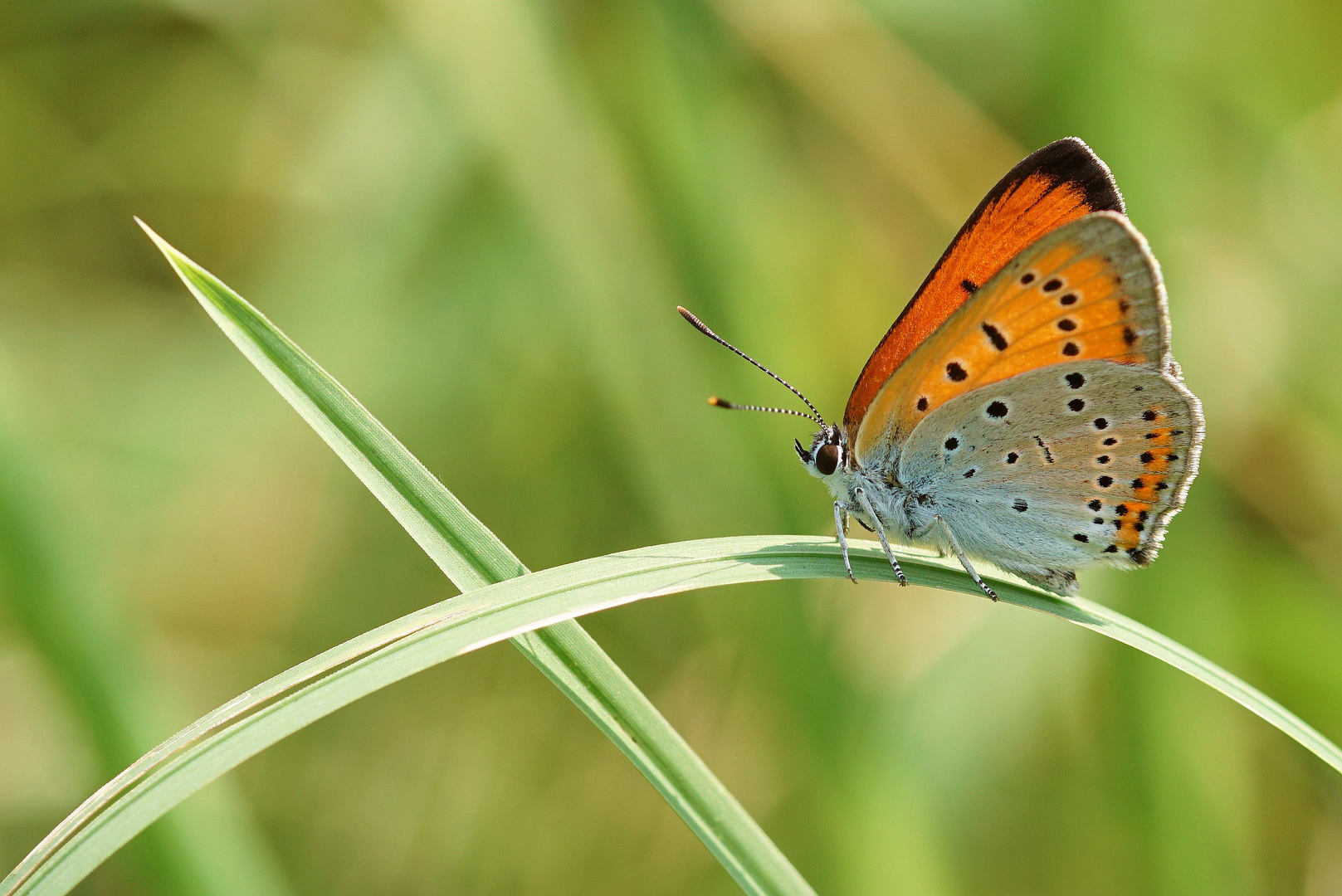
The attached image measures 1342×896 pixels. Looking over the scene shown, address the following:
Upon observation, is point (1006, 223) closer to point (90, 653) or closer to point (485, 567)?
point (485, 567)

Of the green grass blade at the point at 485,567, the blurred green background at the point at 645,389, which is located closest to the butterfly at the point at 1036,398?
the blurred green background at the point at 645,389

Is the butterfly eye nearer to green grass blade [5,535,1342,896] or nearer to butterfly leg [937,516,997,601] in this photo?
butterfly leg [937,516,997,601]

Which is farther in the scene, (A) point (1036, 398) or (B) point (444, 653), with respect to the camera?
(A) point (1036, 398)

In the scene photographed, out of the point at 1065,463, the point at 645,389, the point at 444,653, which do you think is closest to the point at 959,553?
the point at 1065,463

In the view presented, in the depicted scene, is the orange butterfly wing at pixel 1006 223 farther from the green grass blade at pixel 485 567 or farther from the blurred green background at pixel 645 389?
the green grass blade at pixel 485 567

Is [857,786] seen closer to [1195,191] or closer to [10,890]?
[10,890]
